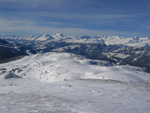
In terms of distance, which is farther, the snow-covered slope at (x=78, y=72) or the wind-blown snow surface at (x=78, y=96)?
the snow-covered slope at (x=78, y=72)

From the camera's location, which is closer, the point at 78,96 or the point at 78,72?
the point at 78,96

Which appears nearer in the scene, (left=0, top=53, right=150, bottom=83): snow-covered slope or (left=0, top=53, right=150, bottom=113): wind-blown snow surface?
(left=0, top=53, right=150, bottom=113): wind-blown snow surface

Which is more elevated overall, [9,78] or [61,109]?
[61,109]

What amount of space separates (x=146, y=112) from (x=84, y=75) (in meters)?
22.3

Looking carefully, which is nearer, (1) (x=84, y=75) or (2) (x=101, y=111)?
(2) (x=101, y=111)

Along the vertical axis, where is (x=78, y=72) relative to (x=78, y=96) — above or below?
below

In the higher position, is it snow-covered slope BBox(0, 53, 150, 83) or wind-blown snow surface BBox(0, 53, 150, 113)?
wind-blown snow surface BBox(0, 53, 150, 113)

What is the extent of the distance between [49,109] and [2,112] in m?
2.71

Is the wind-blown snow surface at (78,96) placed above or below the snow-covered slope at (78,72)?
above

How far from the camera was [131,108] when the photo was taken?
9.41 meters

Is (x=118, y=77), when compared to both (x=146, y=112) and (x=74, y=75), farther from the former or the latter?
(x=146, y=112)

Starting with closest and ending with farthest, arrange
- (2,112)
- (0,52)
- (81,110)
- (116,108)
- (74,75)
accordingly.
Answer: (2,112), (81,110), (116,108), (74,75), (0,52)

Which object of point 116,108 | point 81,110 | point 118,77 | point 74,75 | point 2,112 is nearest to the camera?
point 2,112

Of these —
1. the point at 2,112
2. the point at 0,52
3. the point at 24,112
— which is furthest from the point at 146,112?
the point at 0,52
